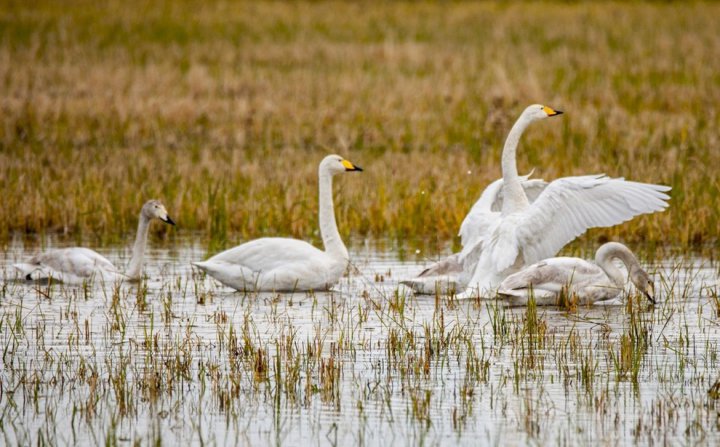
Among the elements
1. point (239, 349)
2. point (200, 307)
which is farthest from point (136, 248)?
point (239, 349)

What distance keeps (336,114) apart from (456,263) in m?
9.64

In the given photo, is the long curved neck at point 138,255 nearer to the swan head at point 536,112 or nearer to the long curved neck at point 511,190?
the long curved neck at point 511,190

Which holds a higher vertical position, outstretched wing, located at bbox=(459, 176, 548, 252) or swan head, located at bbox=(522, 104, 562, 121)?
swan head, located at bbox=(522, 104, 562, 121)

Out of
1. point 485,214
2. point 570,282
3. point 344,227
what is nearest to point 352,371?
point 570,282

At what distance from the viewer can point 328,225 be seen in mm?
9711

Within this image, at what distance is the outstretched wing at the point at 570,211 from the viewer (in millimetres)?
8898

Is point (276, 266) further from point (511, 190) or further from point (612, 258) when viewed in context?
point (612, 258)

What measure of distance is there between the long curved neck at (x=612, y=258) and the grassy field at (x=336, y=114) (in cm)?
235

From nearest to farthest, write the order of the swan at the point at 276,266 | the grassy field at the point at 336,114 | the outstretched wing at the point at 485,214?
1. the swan at the point at 276,266
2. the outstretched wing at the point at 485,214
3. the grassy field at the point at 336,114

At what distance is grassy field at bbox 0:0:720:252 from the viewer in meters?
12.0

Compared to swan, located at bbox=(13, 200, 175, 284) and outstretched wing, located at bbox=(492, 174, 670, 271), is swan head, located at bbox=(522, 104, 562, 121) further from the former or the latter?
swan, located at bbox=(13, 200, 175, 284)

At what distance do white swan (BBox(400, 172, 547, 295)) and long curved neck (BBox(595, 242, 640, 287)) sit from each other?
95 centimetres

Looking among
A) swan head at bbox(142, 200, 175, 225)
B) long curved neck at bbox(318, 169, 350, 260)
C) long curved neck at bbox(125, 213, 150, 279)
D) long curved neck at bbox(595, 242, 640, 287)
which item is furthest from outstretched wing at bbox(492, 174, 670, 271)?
swan head at bbox(142, 200, 175, 225)

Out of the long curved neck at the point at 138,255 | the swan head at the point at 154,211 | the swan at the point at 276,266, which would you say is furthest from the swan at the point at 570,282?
the swan head at the point at 154,211
